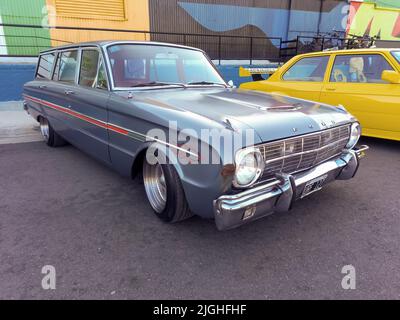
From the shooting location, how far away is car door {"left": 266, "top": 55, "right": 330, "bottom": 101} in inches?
220

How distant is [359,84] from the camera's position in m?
5.17

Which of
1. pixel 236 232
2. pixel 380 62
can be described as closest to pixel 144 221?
pixel 236 232

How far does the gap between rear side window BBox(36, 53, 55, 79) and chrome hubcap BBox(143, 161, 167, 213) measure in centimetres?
297

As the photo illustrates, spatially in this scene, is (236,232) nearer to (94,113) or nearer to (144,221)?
(144,221)

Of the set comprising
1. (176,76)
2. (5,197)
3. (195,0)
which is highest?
(195,0)

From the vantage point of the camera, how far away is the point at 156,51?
11.7 feet

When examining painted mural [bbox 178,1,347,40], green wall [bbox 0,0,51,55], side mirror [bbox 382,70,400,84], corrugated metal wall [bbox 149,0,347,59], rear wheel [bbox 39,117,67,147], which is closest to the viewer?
side mirror [bbox 382,70,400,84]

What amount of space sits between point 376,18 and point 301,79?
13.7m

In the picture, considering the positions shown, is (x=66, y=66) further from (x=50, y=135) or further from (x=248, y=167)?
(x=248, y=167)

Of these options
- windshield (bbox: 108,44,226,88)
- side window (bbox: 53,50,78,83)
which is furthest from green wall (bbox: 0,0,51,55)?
windshield (bbox: 108,44,226,88)

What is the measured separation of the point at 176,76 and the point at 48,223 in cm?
206

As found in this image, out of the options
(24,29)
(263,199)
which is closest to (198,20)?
(24,29)

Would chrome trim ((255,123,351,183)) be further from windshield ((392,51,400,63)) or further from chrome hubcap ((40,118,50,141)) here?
chrome hubcap ((40,118,50,141))

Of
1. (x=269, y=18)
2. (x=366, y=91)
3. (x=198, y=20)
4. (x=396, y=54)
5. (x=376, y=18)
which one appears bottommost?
(x=366, y=91)
